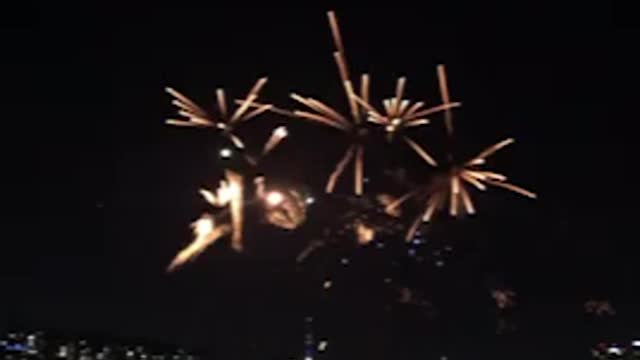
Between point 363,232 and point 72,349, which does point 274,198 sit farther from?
point 72,349

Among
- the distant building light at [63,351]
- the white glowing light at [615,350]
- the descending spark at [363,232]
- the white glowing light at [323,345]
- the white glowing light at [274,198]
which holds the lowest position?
the distant building light at [63,351]

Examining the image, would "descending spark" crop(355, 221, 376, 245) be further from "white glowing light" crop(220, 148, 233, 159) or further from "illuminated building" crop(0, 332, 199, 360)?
"illuminated building" crop(0, 332, 199, 360)

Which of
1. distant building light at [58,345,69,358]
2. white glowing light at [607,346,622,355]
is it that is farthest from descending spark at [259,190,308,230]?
distant building light at [58,345,69,358]

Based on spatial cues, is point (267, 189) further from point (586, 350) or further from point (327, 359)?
point (586, 350)

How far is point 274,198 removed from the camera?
13.7 meters

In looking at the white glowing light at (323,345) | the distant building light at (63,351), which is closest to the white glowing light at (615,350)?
the white glowing light at (323,345)

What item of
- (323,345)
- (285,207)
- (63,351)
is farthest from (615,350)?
(63,351)

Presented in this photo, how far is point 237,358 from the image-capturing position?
26844 millimetres

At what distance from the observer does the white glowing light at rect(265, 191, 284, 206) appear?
13.5 metres

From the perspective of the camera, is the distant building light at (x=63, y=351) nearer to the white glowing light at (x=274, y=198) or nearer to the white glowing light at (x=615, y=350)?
the white glowing light at (x=615, y=350)

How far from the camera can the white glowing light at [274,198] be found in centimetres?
1345

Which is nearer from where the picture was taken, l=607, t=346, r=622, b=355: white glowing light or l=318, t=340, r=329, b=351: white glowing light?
l=318, t=340, r=329, b=351: white glowing light

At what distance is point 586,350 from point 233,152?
1298 centimetres

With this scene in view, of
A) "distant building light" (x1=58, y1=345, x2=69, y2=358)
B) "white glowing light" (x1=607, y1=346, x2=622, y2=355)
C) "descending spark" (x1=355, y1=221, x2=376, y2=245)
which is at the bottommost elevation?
"distant building light" (x1=58, y1=345, x2=69, y2=358)
